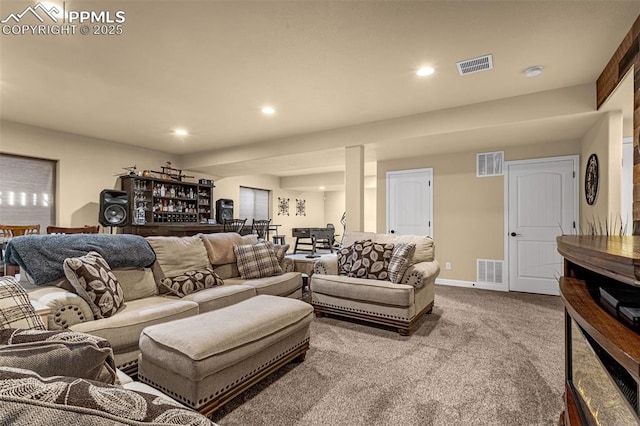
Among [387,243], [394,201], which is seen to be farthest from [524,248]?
[387,243]

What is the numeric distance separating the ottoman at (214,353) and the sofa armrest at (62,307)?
0.52 m

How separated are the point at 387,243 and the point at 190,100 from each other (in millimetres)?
2822

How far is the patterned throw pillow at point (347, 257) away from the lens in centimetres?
361

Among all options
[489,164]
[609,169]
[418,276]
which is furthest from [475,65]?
[489,164]

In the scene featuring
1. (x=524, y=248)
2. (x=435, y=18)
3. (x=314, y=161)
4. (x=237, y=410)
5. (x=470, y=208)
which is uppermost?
(x=435, y=18)

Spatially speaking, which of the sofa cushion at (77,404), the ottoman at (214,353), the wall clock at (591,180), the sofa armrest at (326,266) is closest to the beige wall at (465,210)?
the wall clock at (591,180)

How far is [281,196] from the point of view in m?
9.73

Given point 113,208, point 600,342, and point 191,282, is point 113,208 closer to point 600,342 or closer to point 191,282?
point 191,282

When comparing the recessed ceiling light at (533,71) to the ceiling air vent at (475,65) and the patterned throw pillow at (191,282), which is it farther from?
the patterned throw pillow at (191,282)

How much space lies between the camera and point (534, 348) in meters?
2.65

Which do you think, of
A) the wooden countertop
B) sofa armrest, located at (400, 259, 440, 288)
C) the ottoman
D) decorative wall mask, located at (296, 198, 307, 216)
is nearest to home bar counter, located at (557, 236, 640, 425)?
the wooden countertop

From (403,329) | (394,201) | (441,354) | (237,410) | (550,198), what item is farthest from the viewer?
(394,201)

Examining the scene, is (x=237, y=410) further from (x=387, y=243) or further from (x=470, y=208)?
(x=470, y=208)

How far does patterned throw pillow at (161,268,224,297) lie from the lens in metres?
2.75
